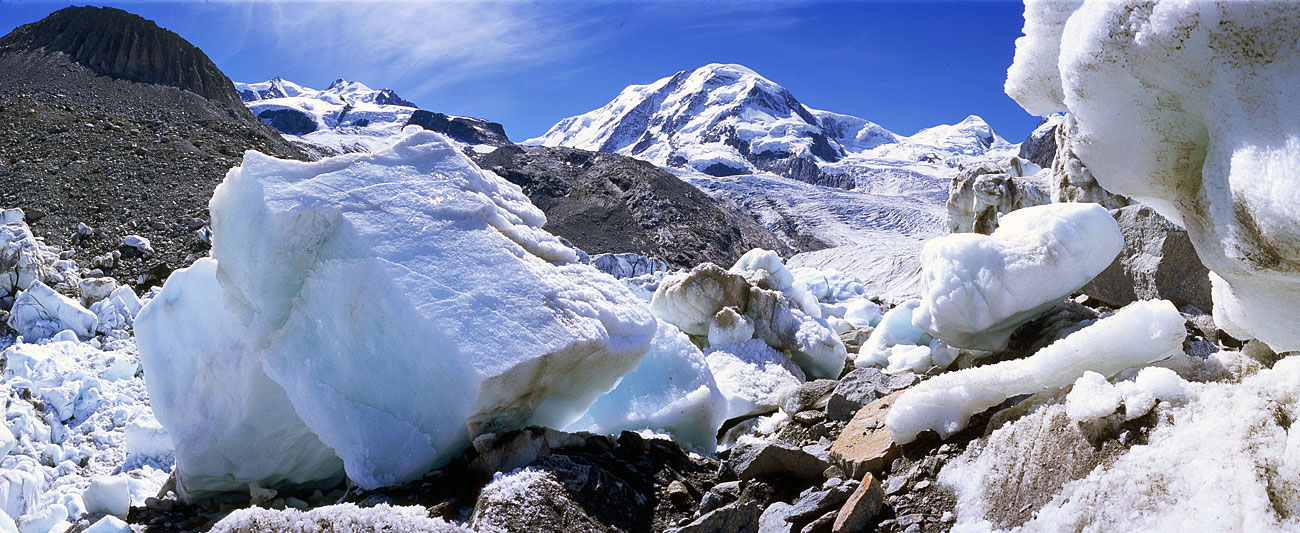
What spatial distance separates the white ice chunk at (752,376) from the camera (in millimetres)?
5840

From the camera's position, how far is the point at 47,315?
8.96m

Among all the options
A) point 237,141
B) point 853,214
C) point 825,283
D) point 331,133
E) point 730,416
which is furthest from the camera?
point 331,133

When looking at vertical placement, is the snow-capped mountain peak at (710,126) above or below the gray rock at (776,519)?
above

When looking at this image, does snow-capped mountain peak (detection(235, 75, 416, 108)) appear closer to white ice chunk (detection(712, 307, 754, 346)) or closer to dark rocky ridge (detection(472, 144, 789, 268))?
dark rocky ridge (detection(472, 144, 789, 268))

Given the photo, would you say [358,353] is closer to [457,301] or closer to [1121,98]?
[457,301]

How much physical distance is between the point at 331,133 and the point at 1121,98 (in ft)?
302

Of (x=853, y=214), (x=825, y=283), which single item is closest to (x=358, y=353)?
(x=825, y=283)

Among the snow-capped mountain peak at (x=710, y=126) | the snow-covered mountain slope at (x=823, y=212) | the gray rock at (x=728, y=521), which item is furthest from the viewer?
the snow-capped mountain peak at (x=710, y=126)

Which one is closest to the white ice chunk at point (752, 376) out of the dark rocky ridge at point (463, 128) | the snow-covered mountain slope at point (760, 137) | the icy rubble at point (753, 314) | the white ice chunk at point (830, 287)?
the icy rubble at point (753, 314)

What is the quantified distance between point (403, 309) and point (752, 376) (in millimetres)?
3666

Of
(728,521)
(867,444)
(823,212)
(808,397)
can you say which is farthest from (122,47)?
(823,212)

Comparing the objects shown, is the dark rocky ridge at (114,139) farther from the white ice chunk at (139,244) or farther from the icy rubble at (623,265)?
the icy rubble at (623,265)

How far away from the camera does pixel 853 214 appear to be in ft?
176

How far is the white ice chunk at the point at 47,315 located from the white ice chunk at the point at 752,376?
24.2 feet
